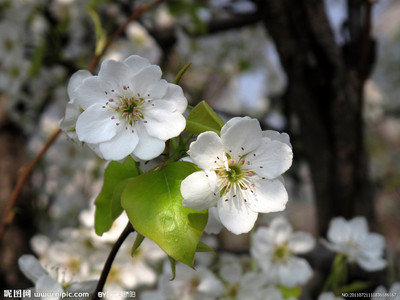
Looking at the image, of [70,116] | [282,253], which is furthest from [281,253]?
[70,116]

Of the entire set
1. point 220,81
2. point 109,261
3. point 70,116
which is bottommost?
point 220,81

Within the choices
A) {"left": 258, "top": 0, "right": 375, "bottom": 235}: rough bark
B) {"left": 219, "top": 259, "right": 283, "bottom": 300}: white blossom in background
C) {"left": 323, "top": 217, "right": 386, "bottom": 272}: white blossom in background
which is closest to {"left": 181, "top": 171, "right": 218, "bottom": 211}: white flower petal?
{"left": 219, "top": 259, "right": 283, "bottom": 300}: white blossom in background

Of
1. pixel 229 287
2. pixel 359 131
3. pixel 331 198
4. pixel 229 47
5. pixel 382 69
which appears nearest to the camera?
pixel 229 287

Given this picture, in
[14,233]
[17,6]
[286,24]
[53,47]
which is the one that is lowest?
[14,233]

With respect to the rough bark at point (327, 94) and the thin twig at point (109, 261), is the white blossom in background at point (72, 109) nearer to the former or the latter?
the thin twig at point (109, 261)

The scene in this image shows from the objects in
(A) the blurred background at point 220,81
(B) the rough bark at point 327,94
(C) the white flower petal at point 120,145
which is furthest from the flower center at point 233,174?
(B) the rough bark at point 327,94

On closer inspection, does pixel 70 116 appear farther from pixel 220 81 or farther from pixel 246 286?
pixel 220 81

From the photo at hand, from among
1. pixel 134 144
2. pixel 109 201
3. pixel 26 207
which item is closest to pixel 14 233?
pixel 26 207

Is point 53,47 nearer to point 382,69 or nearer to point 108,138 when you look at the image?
point 108,138
